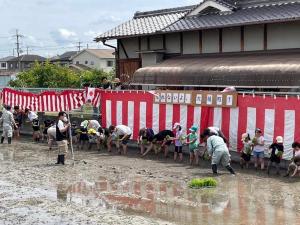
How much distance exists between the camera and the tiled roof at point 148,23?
84.1ft

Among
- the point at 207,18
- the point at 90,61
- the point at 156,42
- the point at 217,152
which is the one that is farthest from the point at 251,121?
the point at 90,61

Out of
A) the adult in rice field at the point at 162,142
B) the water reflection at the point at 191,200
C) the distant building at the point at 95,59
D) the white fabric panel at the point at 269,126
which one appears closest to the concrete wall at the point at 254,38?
the adult in rice field at the point at 162,142

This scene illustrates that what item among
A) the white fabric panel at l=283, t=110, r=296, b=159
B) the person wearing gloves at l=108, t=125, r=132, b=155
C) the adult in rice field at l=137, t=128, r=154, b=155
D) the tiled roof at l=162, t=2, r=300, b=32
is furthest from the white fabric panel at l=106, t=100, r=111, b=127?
the white fabric panel at l=283, t=110, r=296, b=159

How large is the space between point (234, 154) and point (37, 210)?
783cm

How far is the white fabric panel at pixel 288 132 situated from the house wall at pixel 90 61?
75428mm

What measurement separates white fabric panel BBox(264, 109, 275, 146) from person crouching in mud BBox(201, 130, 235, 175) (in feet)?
4.75

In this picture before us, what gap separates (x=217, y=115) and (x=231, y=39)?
5.77 m

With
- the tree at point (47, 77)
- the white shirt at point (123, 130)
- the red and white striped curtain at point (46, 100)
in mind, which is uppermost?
the tree at point (47, 77)

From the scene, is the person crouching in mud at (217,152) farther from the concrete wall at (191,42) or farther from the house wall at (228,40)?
the concrete wall at (191,42)

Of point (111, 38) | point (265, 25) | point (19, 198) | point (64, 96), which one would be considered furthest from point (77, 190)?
point (111, 38)

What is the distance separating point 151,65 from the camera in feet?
82.0

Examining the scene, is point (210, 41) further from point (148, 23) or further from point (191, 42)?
point (148, 23)

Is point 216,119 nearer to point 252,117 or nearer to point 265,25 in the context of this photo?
point 252,117

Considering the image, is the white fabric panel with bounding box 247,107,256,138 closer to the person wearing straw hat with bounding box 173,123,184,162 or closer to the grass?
the person wearing straw hat with bounding box 173,123,184,162
